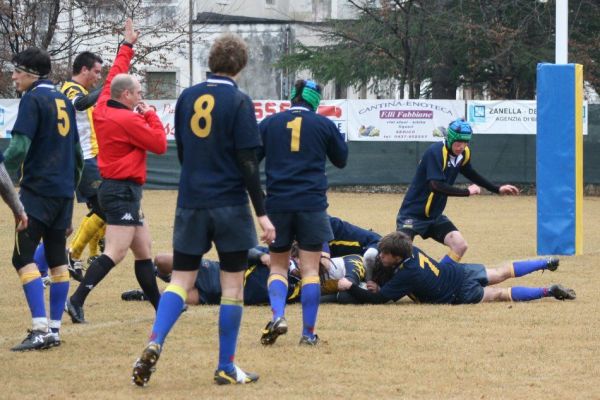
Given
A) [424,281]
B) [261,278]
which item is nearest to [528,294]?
[424,281]

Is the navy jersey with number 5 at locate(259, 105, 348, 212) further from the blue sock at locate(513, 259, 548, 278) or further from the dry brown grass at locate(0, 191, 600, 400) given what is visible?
the blue sock at locate(513, 259, 548, 278)

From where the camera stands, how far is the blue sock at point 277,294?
7.63 metres

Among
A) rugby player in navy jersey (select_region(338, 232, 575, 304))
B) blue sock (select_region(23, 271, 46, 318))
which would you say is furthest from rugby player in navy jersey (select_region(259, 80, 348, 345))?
blue sock (select_region(23, 271, 46, 318))

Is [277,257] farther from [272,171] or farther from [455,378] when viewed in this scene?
[455,378]

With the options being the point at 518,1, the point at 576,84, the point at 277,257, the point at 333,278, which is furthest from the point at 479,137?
the point at 277,257

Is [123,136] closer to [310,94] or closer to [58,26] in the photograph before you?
[310,94]

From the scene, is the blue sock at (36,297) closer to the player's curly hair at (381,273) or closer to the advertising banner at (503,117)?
the player's curly hair at (381,273)

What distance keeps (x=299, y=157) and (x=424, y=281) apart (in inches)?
83.7

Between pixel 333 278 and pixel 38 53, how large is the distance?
318 centimetres

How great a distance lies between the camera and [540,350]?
7.55 m

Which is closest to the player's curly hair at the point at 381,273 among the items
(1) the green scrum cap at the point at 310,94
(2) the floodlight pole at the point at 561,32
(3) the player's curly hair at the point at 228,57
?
(1) the green scrum cap at the point at 310,94

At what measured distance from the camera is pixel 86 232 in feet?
36.7

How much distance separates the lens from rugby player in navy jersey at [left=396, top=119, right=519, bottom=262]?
1086 cm

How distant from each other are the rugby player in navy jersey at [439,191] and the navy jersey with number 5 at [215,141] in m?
4.78
